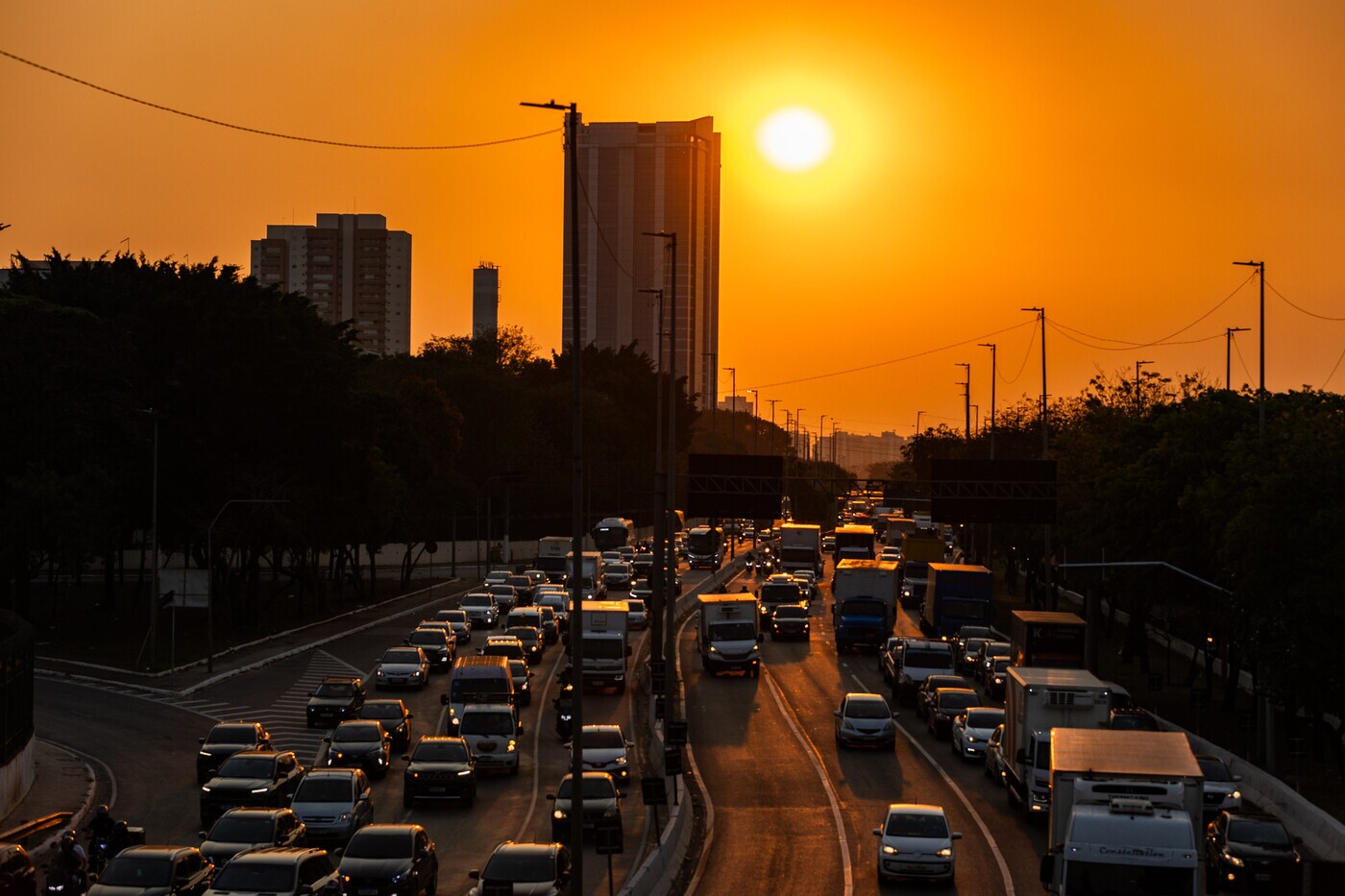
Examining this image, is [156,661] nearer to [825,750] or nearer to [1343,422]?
[825,750]

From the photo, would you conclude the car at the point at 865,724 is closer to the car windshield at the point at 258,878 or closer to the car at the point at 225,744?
the car at the point at 225,744

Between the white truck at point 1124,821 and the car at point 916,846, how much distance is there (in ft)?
11.2

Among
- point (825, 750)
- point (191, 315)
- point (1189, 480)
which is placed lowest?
point (825, 750)

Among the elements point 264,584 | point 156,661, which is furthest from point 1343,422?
point 264,584

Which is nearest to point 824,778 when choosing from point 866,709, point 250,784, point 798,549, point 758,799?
point 758,799

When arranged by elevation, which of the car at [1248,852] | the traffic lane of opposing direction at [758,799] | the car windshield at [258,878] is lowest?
the traffic lane of opposing direction at [758,799]

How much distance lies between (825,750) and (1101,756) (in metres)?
21.1

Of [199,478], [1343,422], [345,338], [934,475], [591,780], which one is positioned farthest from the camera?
[345,338]

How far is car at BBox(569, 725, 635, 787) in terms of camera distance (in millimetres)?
42219

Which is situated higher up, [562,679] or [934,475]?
[934,475]

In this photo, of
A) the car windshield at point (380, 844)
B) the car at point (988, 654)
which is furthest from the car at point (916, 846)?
the car at point (988, 654)

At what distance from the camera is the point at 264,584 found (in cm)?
11550

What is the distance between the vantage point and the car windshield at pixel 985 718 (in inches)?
1836

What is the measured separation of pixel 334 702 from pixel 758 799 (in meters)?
17.7
